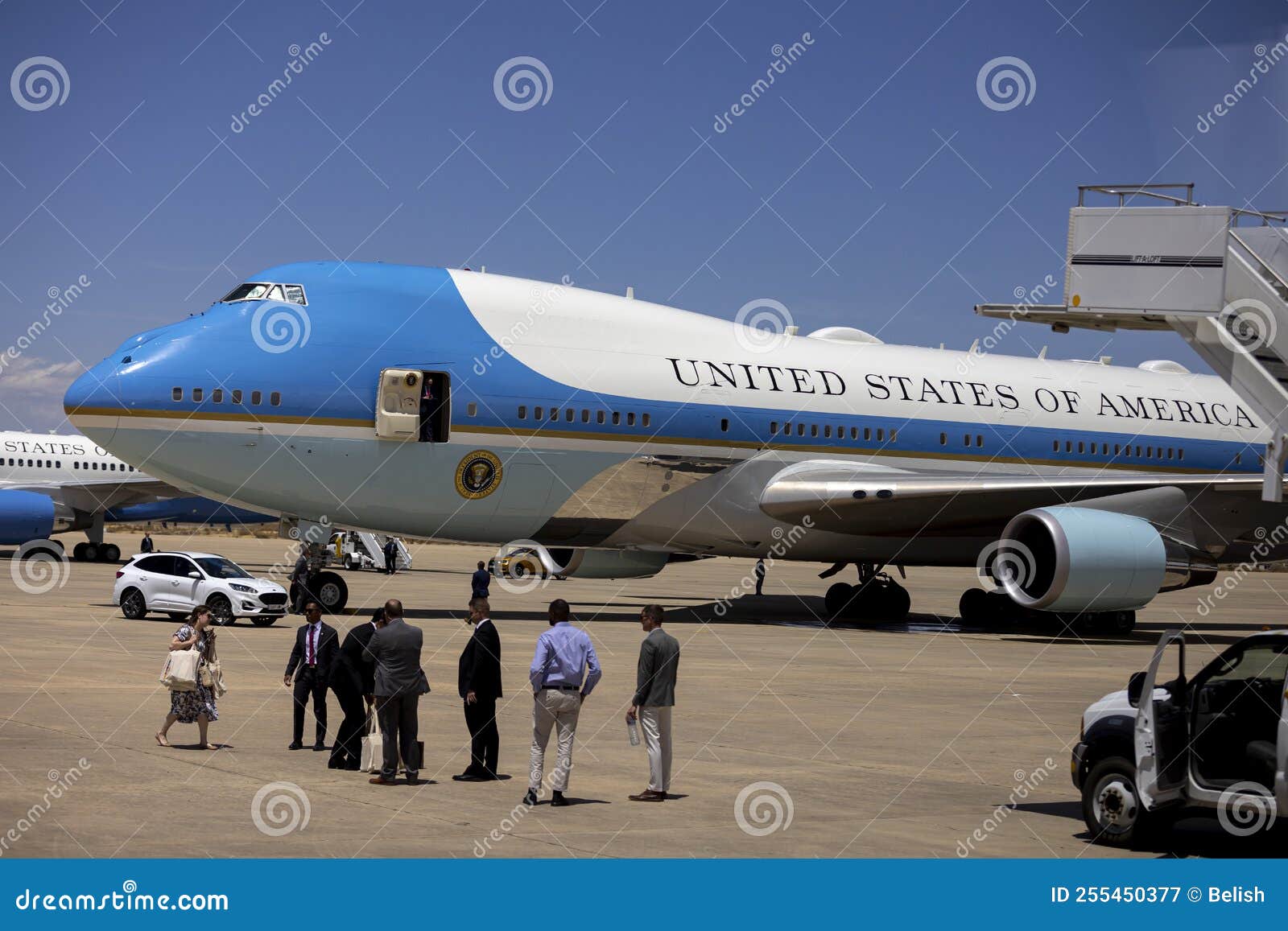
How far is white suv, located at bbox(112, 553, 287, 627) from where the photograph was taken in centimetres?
2872

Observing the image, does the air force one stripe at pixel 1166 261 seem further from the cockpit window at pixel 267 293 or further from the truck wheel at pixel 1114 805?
the cockpit window at pixel 267 293

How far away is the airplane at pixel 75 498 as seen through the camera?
50844 millimetres

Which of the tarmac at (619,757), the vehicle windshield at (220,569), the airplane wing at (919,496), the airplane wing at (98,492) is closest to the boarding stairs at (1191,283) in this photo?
the tarmac at (619,757)

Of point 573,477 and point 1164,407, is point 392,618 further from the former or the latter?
point 1164,407

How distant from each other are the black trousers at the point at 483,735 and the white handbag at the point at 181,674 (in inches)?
114

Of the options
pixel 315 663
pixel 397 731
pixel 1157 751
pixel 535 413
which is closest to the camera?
pixel 1157 751

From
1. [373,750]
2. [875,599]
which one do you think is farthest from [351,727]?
[875,599]

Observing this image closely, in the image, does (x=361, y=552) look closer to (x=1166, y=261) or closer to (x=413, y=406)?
(x=413, y=406)

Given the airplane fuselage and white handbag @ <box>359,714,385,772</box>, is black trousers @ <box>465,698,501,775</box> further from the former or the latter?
the airplane fuselage

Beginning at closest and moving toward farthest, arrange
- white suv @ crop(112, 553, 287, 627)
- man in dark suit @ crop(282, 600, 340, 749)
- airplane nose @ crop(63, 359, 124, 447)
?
man in dark suit @ crop(282, 600, 340, 749) → airplane nose @ crop(63, 359, 124, 447) → white suv @ crop(112, 553, 287, 627)

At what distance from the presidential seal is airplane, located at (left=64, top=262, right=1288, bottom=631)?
0.03 meters

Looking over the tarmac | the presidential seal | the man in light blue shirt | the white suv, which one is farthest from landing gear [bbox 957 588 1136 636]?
the man in light blue shirt

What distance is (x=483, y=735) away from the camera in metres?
13.1

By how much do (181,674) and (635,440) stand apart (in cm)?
1453
